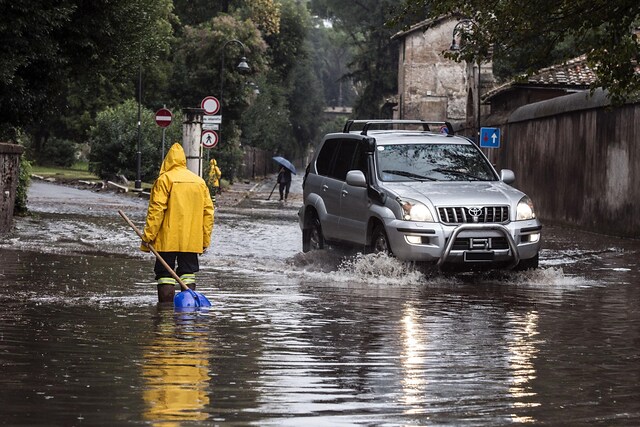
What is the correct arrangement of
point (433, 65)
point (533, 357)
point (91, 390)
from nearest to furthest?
point (91, 390) < point (533, 357) < point (433, 65)

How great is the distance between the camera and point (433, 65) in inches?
2921

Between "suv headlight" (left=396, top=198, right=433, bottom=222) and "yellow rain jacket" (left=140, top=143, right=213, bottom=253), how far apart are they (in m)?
3.56

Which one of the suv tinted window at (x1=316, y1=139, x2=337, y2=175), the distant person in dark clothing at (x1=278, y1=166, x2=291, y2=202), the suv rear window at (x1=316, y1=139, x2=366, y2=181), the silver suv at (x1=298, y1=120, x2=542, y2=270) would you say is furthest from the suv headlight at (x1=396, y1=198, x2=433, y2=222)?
the distant person in dark clothing at (x1=278, y1=166, x2=291, y2=202)

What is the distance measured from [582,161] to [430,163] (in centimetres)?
1320

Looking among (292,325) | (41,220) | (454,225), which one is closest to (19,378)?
(292,325)

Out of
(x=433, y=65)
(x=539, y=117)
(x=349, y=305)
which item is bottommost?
(x=349, y=305)

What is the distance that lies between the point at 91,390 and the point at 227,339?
2.48 m

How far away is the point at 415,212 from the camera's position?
48.6ft

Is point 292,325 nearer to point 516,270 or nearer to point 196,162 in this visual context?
point 516,270

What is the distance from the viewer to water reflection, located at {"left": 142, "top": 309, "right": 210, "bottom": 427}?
252 inches

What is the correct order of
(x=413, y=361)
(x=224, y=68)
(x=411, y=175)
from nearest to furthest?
(x=413, y=361) < (x=411, y=175) < (x=224, y=68)

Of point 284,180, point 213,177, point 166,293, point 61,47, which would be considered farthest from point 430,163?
point 284,180

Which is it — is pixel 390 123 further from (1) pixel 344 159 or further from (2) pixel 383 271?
(2) pixel 383 271

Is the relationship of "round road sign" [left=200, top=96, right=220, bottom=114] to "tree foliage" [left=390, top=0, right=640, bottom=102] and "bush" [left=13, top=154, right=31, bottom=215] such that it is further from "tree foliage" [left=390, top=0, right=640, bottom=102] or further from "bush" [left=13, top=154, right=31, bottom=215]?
"tree foliage" [left=390, top=0, right=640, bottom=102]
